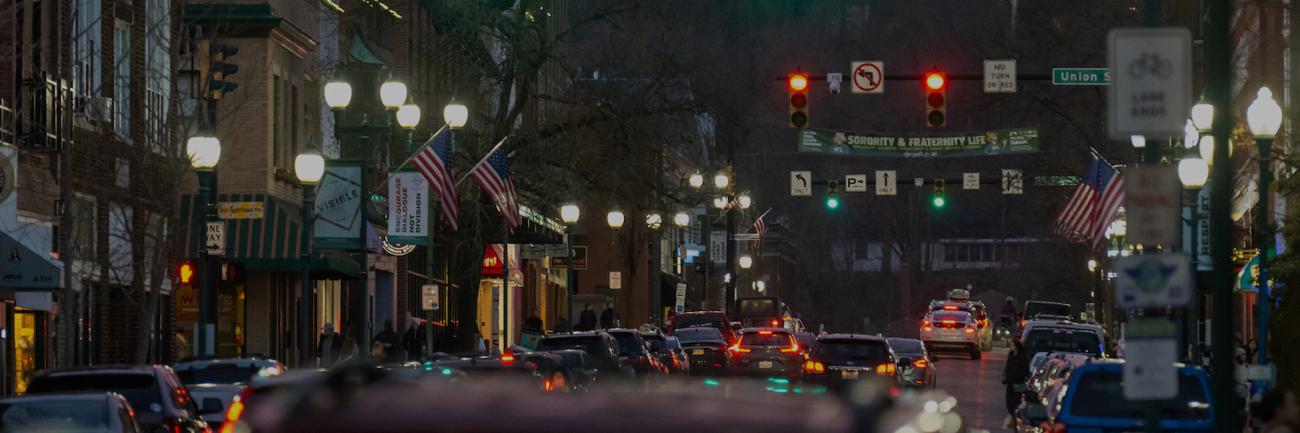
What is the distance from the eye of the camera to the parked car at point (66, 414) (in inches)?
680

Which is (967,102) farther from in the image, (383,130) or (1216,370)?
(1216,370)

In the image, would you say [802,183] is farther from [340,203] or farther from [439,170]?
[340,203]

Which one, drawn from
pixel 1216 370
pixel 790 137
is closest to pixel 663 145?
pixel 1216 370

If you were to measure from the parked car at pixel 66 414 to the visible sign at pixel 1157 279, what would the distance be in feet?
27.2

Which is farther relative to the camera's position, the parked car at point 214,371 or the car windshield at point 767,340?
the car windshield at point 767,340

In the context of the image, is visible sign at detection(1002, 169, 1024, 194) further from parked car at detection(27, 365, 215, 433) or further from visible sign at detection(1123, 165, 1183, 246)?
visible sign at detection(1123, 165, 1183, 246)

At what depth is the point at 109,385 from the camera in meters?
20.6

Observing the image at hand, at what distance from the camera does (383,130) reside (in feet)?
111

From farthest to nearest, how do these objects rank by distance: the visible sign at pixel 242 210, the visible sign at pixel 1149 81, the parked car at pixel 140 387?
the visible sign at pixel 242 210 → the parked car at pixel 140 387 → the visible sign at pixel 1149 81

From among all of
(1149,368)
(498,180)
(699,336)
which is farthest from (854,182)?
(1149,368)

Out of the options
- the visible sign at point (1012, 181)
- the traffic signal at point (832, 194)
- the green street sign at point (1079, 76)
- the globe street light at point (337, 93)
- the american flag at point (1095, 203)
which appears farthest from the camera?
the visible sign at point (1012, 181)

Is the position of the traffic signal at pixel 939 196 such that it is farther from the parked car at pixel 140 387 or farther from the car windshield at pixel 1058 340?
the parked car at pixel 140 387

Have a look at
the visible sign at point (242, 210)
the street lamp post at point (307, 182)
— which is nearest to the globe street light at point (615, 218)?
the street lamp post at point (307, 182)

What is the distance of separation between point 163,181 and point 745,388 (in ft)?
87.2
